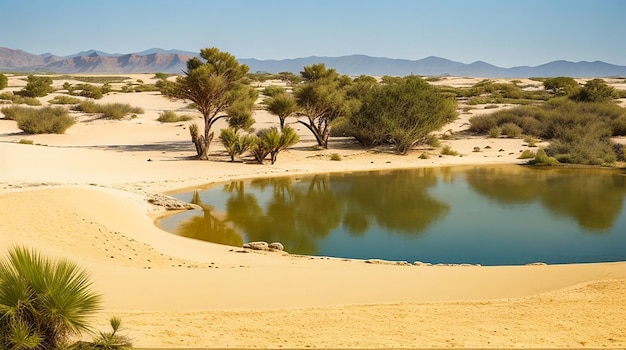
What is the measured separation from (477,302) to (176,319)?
145 inches

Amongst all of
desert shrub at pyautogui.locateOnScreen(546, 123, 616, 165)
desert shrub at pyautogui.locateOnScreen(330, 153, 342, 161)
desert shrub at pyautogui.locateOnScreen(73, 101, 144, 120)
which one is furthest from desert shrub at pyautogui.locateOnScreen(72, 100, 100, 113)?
desert shrub at pyautogui.locateOnScreen(546, 123, 616, 165)

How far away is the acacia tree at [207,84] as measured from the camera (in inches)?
850

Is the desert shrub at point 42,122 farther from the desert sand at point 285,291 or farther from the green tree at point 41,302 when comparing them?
the green tree at point 41,302

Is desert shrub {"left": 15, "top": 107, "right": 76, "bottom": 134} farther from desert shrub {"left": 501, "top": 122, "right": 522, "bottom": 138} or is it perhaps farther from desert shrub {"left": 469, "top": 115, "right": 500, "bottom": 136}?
desert shrub {"left": 501, "top": 122, "right": 522, "bottom": 138}

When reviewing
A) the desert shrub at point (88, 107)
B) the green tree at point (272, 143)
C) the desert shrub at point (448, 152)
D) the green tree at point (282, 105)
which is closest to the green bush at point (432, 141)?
the desert shrub at point (448, 152)

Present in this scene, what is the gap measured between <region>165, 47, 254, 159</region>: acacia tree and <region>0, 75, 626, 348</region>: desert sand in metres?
7.86

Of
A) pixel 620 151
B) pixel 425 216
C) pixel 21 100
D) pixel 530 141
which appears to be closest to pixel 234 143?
pixel 425 216

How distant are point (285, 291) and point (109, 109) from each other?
29.8 metres

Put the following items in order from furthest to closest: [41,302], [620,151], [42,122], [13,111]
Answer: [13,111] < [42,122] < [620,151] < [41,302]

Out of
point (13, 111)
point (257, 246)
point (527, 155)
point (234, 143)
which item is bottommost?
point (257, 246)

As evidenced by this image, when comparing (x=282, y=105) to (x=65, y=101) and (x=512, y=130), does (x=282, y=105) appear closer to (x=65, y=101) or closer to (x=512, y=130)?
(x=512, y=130)

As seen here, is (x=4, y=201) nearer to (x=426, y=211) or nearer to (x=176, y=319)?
(x=176, y=319)

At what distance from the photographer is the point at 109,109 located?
3384 cm

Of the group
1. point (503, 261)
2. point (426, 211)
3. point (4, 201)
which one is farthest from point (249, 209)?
point (503, 261)
